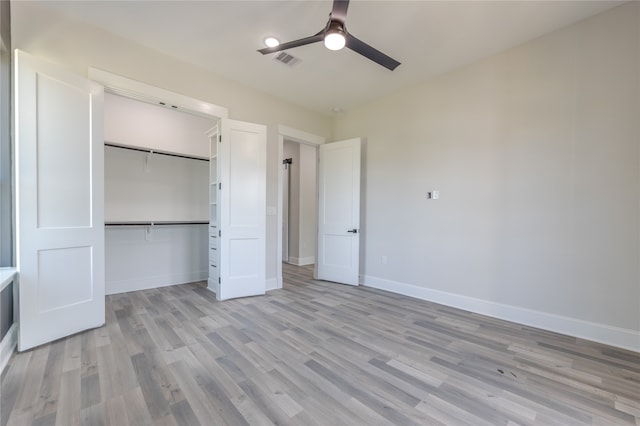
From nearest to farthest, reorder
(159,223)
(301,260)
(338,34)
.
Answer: (338,34) → (159,223) → (301,260)

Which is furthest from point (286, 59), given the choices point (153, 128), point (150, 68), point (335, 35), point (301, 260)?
point (301, 260)

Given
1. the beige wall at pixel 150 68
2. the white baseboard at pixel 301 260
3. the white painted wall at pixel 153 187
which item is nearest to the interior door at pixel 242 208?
the beige wall at pixel 150 68

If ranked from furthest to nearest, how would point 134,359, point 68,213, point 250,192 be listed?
point 250,192
point 68,213
point 134,359

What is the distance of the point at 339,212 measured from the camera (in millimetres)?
4617

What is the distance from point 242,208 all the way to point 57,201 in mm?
1871

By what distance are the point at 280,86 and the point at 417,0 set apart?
2.17m

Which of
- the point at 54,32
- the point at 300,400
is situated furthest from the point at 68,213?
the point at 300,400

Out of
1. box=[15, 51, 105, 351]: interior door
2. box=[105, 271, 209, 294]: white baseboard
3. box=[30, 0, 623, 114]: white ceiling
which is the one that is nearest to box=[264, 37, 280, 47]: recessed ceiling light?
box=[30, 0, 623, 114]: white ceiling

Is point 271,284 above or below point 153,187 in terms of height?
below

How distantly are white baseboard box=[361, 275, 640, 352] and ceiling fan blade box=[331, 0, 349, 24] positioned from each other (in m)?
3.32

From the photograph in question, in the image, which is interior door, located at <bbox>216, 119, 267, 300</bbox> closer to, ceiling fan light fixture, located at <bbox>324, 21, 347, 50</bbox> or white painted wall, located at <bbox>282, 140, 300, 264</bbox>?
ceiling fan light fixture, located at <bbox>324, 21, 347, 50</bbox>

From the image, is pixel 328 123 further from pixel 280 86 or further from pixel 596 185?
pixel 596 185

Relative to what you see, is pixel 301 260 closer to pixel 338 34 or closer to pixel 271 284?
pixel 271 284

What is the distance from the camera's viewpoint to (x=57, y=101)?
2414mm
